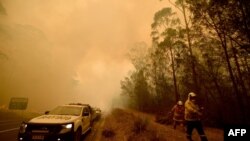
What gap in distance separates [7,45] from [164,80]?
67.4 metres

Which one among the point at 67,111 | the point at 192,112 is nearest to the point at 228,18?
the point at 192,112

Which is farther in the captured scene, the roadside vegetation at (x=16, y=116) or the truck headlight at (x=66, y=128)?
the roadside vegetation at (x=16, y=116)

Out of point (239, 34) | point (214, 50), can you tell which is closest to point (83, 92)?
point (214, 50)

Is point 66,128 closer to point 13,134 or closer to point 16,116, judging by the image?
point 13,134

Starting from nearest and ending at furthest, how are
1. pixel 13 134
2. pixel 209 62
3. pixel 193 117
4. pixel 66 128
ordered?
pixel 66 128 → pixel 193 117 → pixel 13 134 → pixel 209 62

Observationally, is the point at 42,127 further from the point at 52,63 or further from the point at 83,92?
the point at 83,92

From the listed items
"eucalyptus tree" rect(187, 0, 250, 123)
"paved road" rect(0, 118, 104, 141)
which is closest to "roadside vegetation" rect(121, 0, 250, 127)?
"eucalyptus tree" rect(187, 0, 250, 123)

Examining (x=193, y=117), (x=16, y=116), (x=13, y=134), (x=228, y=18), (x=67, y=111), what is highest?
(x=228, y=18)

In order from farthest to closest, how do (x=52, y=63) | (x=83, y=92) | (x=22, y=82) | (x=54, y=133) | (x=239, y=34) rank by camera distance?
(x=83, y=92) < (x=52, y=63) < (x=22, y=82) < (x=239, y=34) < (x=54, y=133)

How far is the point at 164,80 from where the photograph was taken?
127 ft

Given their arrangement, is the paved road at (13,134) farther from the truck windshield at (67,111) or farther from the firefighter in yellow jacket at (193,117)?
the firefighter in yellow jacket at (193,117)

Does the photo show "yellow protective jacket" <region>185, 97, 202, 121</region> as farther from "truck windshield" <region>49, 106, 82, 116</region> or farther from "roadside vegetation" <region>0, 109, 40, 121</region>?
"roadside vegetation" <region>0, 109, 40, 121</region>

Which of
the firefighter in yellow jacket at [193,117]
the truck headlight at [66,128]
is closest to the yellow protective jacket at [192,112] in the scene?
the firefighter in yellow jacket at [193,117]

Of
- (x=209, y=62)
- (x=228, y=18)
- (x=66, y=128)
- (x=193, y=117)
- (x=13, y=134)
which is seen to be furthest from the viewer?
(x=209, y=62)
